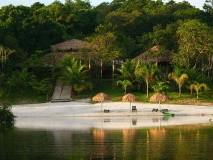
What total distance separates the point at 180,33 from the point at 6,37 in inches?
621

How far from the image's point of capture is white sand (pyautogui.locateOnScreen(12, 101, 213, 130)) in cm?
3718

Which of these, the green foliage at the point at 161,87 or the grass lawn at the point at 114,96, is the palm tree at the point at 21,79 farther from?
the green foliage at the point at 161,87

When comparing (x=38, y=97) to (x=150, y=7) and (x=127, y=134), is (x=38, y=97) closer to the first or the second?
(x=127, y=134)

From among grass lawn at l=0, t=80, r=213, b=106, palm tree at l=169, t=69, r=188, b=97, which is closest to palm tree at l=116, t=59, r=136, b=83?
grass lawn at l=0, t=80, r=213, b=106

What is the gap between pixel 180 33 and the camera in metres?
50.2

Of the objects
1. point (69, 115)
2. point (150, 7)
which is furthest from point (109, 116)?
point (150, 7)

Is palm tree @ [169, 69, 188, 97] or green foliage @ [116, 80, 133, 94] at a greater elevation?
palm tree @ [169, 69, 188, 97]

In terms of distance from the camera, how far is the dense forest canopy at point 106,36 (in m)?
49.7

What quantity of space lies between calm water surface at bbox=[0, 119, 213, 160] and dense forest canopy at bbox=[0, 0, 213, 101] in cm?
1530

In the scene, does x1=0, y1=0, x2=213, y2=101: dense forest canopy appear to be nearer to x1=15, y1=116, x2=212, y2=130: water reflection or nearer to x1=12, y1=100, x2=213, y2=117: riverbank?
x1=12, y1=100, x2=213, y2=117: riverbank

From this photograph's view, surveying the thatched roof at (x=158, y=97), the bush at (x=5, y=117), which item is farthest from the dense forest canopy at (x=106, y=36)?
the bush at (x=5, y=117)

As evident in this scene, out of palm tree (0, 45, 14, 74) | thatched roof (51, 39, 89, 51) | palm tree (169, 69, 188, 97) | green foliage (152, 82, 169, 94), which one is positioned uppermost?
thatched roof (51, 39, 89, 51)

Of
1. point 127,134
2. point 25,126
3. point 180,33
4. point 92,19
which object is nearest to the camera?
point 127,134

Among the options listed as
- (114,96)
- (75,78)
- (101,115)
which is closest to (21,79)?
(75,78)
